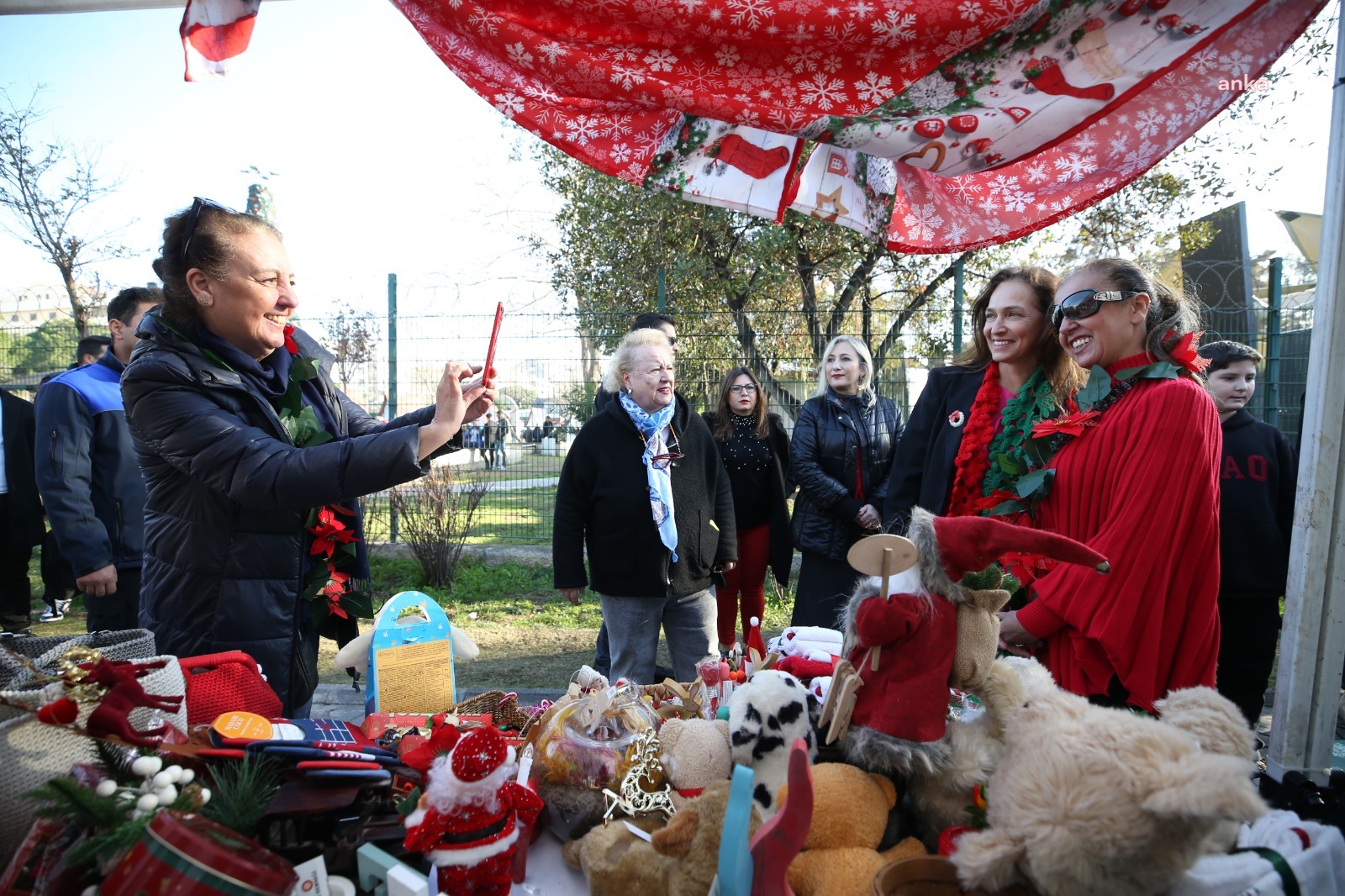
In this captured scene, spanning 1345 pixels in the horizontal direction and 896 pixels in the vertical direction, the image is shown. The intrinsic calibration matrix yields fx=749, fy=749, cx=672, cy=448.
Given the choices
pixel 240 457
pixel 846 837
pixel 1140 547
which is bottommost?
pixel 846 837

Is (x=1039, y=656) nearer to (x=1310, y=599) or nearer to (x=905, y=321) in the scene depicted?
(x=1310, y=599)

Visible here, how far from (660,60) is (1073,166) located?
1081 millimetres

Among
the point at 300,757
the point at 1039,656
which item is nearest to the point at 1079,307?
the point at 1039,656

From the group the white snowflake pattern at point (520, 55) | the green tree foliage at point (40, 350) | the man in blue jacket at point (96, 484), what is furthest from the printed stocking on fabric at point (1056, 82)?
the green tree foliage at point (40, 350)

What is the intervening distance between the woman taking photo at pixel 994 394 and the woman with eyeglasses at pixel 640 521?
1.30 metres

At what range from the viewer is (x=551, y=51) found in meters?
1.62

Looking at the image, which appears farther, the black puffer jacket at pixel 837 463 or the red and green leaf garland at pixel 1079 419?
the black puffer jacket at pixel 837 463

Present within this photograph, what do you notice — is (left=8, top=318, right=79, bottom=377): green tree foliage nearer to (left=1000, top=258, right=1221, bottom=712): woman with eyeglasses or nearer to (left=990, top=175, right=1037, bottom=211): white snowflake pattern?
(left=990, top=175, right=1037, bottom=211): white snowflake pattern

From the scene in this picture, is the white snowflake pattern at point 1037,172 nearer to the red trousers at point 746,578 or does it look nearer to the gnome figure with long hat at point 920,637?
the gnome figure with long hat at point 920,637

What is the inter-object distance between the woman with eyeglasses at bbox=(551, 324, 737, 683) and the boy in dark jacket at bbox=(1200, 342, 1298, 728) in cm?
225

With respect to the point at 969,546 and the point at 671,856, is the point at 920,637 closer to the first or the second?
the point at 969,546

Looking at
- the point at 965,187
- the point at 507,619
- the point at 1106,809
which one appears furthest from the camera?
the point at 507,619

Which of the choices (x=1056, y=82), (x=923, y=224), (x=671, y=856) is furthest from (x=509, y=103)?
(x=671, y=856)

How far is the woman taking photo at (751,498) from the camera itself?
4590mm
